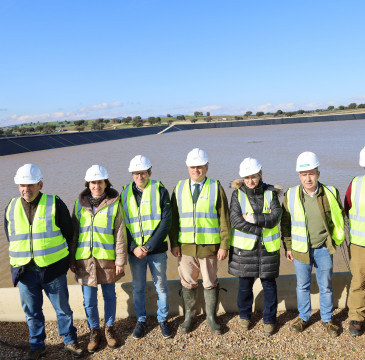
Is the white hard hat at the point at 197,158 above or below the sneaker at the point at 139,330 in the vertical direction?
above

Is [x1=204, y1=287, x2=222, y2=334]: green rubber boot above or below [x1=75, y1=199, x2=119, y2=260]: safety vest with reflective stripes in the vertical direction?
below

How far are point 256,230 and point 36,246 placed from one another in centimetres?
255

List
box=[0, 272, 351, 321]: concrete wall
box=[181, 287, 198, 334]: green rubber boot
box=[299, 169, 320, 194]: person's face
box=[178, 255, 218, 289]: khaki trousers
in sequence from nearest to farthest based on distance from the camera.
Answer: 1. box=[299, 169, 320, 194]: person's face
2. box=[178, 255, 218, 289]: khaki trousers
3. box=[181, 287, 198, 334]: green rubber boot
4. box=[0, 272, 351, 321]: concrete wall

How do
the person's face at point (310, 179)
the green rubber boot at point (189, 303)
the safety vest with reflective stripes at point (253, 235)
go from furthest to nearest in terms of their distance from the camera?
the green rubber boot at point (189, 303)
the safety vest with reflective stripes at point (253, 235)
the person's face at point (310, 179)

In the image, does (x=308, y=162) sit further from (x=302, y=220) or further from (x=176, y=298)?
(x=176, y=298)

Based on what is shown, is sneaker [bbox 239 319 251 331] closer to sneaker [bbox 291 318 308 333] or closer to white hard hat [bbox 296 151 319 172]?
sneaker [bbox 291 318 308 333]

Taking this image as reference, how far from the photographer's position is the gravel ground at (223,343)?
12.2ft

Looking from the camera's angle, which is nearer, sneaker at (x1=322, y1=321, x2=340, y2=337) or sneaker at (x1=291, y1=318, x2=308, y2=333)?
sneaker at (x1=322, y1=321, x2=340, y2=337)

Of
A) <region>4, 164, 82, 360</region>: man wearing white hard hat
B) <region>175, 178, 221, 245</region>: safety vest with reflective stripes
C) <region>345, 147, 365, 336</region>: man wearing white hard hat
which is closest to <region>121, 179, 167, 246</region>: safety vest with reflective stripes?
<region>175, 178, 221, 245</region>: safety vest with reflective stripes

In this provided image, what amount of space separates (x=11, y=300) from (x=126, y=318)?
1634mm

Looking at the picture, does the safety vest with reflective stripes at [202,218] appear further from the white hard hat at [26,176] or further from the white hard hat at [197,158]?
the white hard hat at [26,176]

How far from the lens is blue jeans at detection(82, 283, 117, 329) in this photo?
394 cm

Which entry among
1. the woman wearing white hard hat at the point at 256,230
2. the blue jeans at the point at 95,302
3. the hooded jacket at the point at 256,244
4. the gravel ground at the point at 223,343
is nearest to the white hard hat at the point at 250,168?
the woman wearing white hard hat at the point at 256,230

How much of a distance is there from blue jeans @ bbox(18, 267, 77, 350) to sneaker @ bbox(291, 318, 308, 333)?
Result: 107 inches
